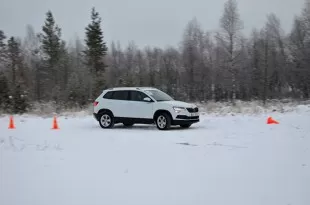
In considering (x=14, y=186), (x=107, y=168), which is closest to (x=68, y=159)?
(x=107, y=168)

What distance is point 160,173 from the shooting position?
5812 mm

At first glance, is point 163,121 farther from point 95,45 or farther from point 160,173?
point 95,45

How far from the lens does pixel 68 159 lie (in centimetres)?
700

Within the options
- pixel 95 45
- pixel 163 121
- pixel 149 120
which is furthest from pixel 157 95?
pixel 95 45

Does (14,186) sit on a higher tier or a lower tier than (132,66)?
lower

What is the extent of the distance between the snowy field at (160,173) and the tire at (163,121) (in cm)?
363

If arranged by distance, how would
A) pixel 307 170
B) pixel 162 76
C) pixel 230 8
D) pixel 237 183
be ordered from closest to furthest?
pixel 237 183 < pixel 307 170 < pixel 230 8 < pixel 162 76

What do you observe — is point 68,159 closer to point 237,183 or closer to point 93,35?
point 237,183

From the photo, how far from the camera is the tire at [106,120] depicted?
14297 millimetres

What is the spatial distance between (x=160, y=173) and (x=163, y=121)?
7272 millimetres

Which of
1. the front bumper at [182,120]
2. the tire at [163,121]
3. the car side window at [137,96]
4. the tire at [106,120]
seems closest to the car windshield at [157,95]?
the car side window at [137,96]

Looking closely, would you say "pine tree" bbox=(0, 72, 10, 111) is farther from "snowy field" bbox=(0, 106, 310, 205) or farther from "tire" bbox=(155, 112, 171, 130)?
"snowy field" bbox=(0, 106, 310, 205)

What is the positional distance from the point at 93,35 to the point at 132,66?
29.0 m

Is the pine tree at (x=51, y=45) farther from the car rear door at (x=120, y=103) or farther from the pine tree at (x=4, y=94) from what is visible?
the car rear door at (x=120, y=103)
